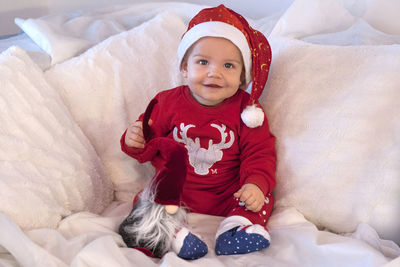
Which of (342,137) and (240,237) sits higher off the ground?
(342,137)

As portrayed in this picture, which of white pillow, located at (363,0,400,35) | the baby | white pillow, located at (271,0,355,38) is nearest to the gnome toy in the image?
the baby

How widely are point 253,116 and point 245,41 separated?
0.19m

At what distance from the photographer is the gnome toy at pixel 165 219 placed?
942 mm

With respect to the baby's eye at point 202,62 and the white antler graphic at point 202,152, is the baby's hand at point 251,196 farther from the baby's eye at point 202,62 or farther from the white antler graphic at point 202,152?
the baby's eye at point 202,62

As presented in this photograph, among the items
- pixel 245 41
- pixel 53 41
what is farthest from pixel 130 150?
pixel 53 41

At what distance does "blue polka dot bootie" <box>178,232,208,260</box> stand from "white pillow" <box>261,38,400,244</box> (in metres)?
0.27

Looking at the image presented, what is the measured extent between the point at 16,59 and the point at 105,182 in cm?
39

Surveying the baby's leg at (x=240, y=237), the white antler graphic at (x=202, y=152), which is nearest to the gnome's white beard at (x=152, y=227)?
the baby's leg at (x=240, y=237)

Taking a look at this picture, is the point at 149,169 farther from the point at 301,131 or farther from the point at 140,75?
the point at 301,131

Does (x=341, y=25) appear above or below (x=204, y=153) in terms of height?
above

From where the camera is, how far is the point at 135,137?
1.12 m

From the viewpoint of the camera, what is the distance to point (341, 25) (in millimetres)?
1354

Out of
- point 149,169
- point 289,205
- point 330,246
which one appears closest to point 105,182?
point 149,169

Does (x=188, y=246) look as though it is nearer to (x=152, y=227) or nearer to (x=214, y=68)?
(x=152, y=227)
